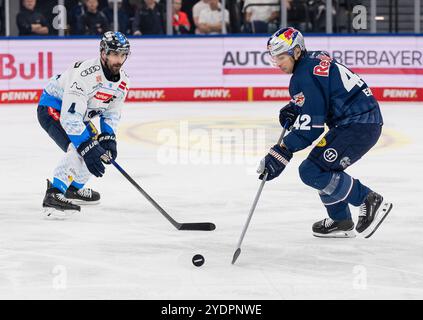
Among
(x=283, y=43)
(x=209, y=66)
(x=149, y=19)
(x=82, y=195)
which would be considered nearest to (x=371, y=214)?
(x=283, y=43)

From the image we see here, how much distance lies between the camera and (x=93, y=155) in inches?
228

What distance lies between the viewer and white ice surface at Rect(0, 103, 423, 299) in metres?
4.34

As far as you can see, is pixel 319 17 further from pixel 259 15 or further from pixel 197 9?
pixel 197 9

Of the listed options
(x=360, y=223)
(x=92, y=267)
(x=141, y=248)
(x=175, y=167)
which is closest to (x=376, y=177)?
(x=175, y=167)

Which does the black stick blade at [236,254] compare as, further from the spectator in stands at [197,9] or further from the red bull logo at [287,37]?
the spectator in stands at [197,9]

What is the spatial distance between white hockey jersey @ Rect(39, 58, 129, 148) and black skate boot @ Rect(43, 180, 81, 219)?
438mm

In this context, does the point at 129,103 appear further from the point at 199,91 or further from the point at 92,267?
the point at 92,267

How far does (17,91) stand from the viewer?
1400 cm

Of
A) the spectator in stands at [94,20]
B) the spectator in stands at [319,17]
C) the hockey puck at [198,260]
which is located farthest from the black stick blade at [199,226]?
the spectator in stands at [319,17]

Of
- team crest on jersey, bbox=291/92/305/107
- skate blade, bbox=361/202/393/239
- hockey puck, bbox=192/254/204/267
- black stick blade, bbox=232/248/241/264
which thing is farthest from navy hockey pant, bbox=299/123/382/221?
hockey puck, bbox=192/254/204/267

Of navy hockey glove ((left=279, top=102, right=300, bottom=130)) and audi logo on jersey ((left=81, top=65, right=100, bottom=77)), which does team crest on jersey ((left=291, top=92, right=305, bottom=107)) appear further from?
audi logo on jersey ((left=81, top=65, right=100, bottom=77))

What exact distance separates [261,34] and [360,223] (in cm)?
943

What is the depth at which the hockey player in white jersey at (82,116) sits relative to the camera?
19.1 ft

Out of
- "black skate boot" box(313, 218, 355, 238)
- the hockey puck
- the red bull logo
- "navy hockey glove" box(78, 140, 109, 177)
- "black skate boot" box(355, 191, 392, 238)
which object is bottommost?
"black skate boot" box(313, 218, 355, 238)
